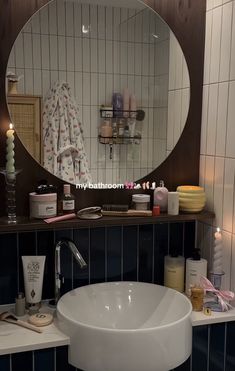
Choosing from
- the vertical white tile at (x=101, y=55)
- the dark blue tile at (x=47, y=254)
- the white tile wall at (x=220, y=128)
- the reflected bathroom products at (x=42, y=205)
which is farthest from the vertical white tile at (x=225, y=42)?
the dark blue tile at (x=47, y=254)

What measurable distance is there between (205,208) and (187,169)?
171mm

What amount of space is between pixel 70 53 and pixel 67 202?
53 cm

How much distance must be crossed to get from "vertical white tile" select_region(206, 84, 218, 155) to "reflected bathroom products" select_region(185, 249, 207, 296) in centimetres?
42

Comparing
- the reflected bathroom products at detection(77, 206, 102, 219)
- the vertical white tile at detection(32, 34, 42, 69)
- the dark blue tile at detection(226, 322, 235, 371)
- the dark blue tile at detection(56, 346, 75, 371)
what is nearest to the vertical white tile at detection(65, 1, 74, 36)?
the vertical white tile at detection(32, 34, 42, 69)

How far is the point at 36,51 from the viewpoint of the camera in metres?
1.65

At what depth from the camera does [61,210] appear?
1713 mm

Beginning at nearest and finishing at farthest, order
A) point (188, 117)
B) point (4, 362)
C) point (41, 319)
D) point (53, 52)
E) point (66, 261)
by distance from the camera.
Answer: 1. point (4, 362)
2. point (41, 319)
3. point (53, 52)
4. point (66, 261)
5. point (188, 117)

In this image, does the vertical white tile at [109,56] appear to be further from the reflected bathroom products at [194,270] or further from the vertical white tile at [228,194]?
the reflected bathroom products at [194,270]

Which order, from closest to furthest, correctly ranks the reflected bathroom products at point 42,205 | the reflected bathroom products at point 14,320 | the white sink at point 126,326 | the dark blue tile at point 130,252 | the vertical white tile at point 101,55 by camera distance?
the white sink at point 126,326, the reflected bathroom products at point 14,320, the reflected bathroom products at point 42,205, the vertical white tile at point 101,55, the dark blue tile at point 130,252

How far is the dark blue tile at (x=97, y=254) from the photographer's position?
5.90 feet

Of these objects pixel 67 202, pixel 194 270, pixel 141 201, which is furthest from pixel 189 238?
pixel 67 202

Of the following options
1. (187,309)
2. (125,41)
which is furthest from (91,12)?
(187,309)

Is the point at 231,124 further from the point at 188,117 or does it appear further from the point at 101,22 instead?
the point at 101,22

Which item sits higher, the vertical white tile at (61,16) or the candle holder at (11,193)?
the vertical white tile at (61,16)
